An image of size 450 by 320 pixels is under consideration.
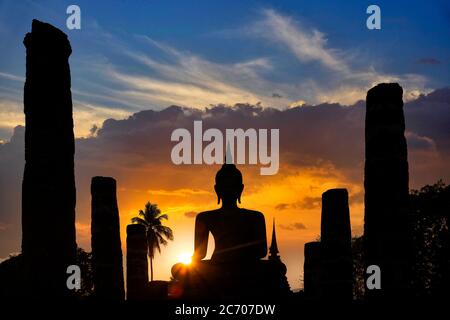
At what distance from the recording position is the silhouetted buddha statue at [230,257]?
32.2 feet

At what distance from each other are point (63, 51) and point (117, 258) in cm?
575

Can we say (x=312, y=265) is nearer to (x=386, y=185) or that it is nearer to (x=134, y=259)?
(x=386, y=185)

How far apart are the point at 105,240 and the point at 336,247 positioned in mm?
5270

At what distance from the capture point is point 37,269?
1034cm

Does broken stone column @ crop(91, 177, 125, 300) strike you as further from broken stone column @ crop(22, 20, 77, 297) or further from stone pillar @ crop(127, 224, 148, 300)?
broken stone column @ crop(22, 20, 77, 297)

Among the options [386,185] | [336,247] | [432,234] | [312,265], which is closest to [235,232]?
[386,185]

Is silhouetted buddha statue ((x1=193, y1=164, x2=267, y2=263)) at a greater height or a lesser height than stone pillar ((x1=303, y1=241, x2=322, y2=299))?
greater

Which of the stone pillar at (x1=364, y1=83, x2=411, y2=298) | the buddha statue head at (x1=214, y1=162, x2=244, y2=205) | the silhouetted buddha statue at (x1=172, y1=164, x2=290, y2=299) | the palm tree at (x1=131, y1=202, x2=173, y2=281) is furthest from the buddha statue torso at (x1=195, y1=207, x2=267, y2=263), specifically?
the palm tree at (x1=131, y1=202, x2=173, y2=281)

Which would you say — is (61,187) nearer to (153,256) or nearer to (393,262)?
(393,262)

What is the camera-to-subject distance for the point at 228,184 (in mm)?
10406

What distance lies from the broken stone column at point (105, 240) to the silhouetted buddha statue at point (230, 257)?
476cm

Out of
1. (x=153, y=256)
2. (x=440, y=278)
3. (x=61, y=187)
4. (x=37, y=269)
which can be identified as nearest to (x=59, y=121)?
(x=61, y=187)

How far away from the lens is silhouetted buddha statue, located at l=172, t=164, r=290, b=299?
982cm
